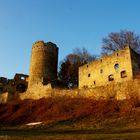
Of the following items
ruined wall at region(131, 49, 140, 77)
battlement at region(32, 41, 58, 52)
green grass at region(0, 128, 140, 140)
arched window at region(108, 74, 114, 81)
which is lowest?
green grass at region(0, 128, 140, 140)

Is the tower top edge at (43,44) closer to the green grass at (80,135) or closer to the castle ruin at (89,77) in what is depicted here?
the castle ruin at (89,77)

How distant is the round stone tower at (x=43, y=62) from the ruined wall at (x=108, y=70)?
5.37 meters

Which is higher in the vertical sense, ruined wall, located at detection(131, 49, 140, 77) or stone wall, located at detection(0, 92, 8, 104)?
ruined wall, located at detection(131, 49, 140, 77)

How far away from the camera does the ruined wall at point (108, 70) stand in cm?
2848

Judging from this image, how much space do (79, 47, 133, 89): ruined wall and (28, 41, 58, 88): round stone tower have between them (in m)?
5.37

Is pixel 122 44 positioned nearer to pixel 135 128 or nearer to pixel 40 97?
pixel 40 97

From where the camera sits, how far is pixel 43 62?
120 ft

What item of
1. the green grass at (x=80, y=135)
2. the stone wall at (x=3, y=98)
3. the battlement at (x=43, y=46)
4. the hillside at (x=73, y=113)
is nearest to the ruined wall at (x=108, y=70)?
the hillside at (x=73, y=113)

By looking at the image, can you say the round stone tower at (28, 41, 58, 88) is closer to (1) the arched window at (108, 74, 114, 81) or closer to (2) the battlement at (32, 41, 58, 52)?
(2) the battlement at (32, 41, 58, 52)

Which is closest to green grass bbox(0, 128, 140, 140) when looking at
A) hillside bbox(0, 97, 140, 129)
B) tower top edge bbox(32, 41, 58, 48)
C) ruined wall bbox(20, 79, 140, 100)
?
hillside bbox(0, 97, 140, 129)

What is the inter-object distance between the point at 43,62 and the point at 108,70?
10485 millimetres

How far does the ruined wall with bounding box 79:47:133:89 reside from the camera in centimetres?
2848

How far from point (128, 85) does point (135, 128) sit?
7.55 meters

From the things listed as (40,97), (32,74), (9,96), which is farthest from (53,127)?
(32,74)
